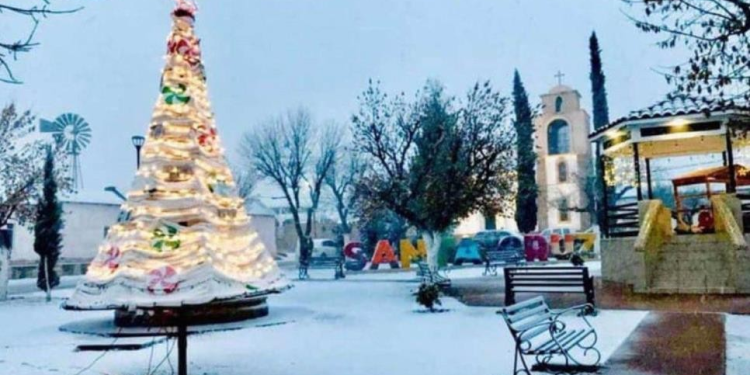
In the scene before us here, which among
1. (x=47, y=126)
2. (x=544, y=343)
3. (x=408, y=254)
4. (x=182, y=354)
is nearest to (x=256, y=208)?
(x=47, y=126)

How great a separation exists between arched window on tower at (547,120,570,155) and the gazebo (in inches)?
1662

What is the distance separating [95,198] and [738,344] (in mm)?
34481

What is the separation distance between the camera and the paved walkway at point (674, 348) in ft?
21.2

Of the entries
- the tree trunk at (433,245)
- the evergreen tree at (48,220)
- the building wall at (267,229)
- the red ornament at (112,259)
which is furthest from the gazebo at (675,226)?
the building wall at (267,229)

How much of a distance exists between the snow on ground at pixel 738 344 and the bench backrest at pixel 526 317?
6.07 ft

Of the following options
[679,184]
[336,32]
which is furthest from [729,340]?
[336,32]

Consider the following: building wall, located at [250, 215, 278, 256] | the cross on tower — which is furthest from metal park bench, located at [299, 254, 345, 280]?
the cross on tower

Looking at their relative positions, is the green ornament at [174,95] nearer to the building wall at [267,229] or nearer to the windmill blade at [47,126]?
the building wall at [267,229]

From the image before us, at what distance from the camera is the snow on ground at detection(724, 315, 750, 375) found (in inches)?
257

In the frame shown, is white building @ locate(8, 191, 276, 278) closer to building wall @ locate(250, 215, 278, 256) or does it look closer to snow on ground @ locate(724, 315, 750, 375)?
building wall @ locate(250, 215, 278, 256)

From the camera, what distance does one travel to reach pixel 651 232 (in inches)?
554

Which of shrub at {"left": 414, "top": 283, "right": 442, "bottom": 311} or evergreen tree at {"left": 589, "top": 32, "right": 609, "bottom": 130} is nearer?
shrub at {"left": 414, "top": 283, "right": 442, "bottom": 311}

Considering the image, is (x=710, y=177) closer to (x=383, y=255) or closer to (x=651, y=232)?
(x=651, y=232)

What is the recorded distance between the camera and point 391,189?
17.3 metres
